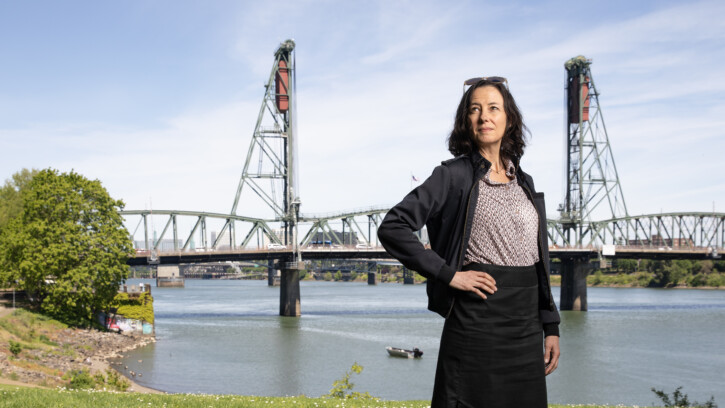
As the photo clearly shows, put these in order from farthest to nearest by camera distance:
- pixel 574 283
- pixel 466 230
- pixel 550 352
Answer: pixel 574 283 < pixel 550 352 < pixel 466 230

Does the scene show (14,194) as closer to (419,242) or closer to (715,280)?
(419,242)

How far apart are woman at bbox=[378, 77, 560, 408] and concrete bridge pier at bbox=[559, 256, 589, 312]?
8932cm

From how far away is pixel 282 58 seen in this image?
9575 cm

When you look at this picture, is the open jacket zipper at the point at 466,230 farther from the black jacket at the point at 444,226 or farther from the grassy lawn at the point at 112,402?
the grassy lawn at the point at 112,402

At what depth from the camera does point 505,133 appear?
4352 millimetres

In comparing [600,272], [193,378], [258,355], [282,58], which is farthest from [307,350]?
[600,272]

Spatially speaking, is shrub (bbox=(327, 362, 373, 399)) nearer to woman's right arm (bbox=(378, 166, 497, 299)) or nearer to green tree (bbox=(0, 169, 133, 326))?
woman's right arm (bbox=(378, 166, 497, 299))

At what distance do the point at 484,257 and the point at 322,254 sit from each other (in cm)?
8419

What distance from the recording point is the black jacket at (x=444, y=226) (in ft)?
12.6

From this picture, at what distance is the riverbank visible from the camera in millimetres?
28156

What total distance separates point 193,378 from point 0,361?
10159mm

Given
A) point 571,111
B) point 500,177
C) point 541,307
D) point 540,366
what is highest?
point 571,111

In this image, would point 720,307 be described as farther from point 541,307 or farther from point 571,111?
point 541,307

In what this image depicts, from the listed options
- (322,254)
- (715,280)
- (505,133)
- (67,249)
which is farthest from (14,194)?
(715,280)
